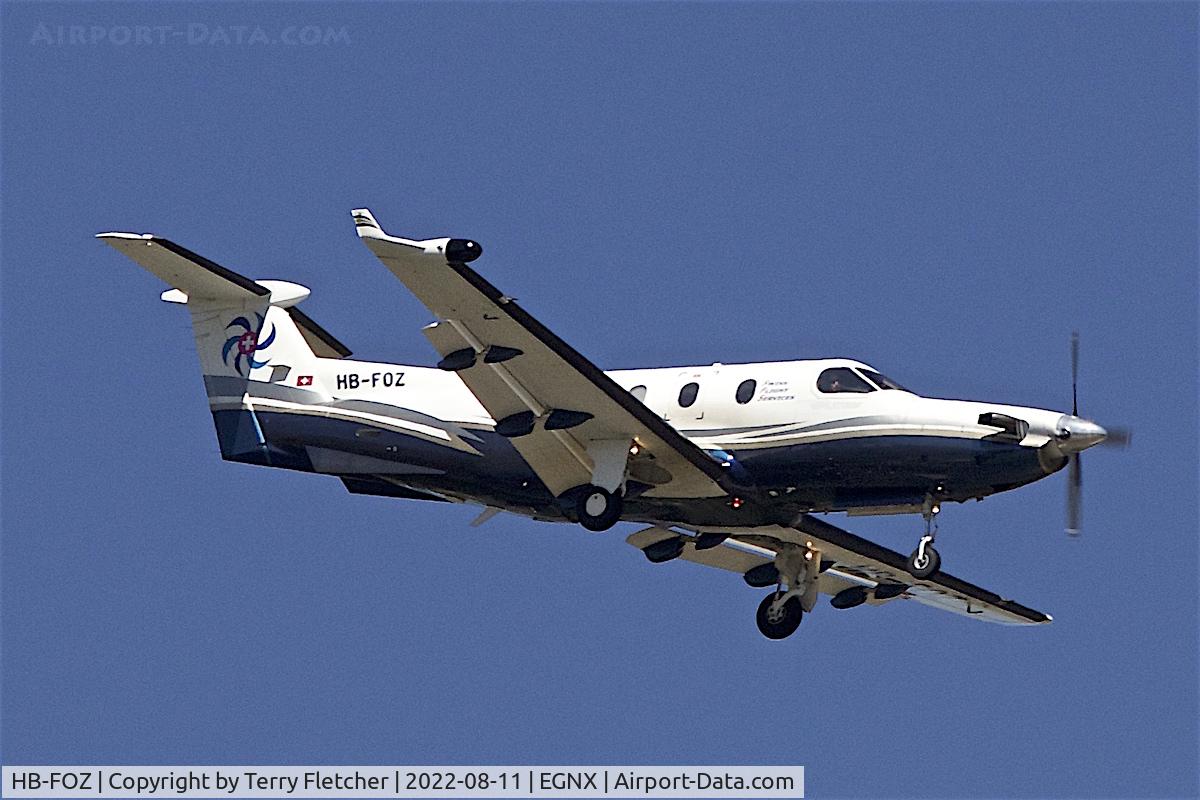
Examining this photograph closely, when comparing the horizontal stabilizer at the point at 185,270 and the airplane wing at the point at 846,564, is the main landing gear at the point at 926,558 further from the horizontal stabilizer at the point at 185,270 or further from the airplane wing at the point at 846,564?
the horizontal stabilizer at the point at 185,270

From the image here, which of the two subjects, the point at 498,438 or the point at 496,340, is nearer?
the point at 496,340

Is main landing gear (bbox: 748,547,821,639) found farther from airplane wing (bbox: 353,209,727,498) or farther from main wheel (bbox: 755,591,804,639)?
airplane wing (bbox: 353,209,727,498)

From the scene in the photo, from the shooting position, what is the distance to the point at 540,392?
29.4 meters

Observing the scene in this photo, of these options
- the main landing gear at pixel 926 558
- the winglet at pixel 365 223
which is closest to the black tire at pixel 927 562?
the main landing gear at pixel 926 558

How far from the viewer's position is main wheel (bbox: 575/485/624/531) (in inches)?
1169

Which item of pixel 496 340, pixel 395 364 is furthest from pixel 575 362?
pixel 395 364

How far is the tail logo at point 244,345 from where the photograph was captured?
107 ft

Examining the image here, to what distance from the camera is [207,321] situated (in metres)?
32.9

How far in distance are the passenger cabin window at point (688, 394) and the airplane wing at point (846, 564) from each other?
2.32m

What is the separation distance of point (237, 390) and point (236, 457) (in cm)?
99

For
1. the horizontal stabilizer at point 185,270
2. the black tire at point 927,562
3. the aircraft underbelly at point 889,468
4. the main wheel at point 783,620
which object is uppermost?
the horizontal stabilizer at point 185,270

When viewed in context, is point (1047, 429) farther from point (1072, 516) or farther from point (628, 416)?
point (628, 416)

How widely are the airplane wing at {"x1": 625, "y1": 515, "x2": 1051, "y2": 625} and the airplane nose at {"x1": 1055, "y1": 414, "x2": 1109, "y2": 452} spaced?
15.0 ft

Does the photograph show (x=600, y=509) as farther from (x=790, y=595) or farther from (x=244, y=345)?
(x=244, y=345)
